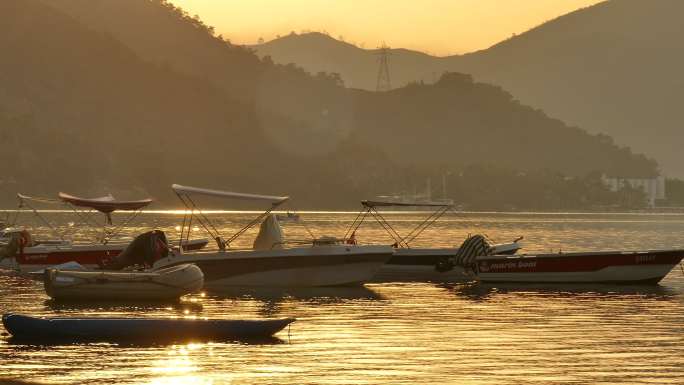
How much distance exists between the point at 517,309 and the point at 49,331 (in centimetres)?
1716

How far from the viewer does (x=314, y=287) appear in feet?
162

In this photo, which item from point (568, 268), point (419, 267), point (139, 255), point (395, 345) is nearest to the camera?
point (395, 345)

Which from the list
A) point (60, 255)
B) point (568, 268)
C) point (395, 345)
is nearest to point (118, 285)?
point (60, 255)

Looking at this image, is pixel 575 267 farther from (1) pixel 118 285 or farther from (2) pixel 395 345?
(2) pixel 395 345

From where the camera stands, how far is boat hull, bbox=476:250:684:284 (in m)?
54.0

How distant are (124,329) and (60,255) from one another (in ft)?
82.2

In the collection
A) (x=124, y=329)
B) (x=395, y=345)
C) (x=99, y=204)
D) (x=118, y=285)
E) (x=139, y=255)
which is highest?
(x=99, y=204)

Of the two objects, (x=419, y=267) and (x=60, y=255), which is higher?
(x=60, y=255)

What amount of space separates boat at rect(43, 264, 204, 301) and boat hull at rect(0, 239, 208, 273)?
1124 centimetres

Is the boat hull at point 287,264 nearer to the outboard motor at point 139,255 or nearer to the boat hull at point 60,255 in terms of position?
the outboard motor at point 139,255

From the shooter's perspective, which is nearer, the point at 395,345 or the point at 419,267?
the point at 395,345

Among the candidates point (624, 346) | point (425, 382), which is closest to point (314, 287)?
point (624, 346)

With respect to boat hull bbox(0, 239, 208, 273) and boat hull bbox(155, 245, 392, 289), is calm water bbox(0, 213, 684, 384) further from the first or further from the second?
boat hull bbox(0, 239, 208, 273)

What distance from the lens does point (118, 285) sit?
142ft
